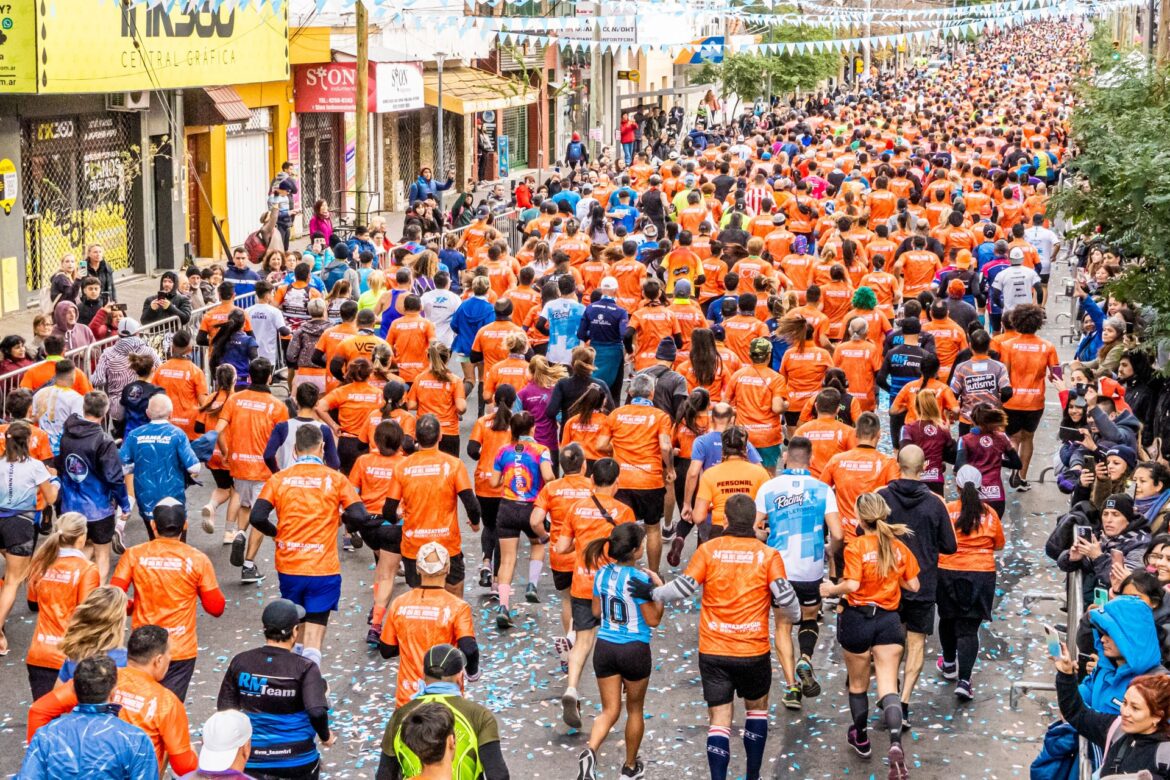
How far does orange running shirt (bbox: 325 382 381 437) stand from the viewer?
1224 centimetres

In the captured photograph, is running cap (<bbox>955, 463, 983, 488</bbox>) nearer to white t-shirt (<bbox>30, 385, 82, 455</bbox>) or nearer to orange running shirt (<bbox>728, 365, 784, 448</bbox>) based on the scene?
orange running shirt (<bbox>728, 365, 784, 448</bbox>)

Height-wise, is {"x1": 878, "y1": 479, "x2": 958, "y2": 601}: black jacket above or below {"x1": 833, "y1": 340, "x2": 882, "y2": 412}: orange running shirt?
below

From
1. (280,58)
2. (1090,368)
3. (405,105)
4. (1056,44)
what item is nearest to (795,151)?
(405,105)

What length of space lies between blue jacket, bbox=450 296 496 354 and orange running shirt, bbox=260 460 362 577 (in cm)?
540

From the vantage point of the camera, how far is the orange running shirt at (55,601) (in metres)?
8.18

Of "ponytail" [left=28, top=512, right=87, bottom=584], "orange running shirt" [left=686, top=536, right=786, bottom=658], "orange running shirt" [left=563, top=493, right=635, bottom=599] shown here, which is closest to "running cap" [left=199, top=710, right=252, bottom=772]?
"ponytail" [left=28, top=512, right=87, bottom=584]

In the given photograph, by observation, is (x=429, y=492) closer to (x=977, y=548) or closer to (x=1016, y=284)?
(x=977, y=548)

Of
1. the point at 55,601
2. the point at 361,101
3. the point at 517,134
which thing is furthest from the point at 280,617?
the point at 517,134

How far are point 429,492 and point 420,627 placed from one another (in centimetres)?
227

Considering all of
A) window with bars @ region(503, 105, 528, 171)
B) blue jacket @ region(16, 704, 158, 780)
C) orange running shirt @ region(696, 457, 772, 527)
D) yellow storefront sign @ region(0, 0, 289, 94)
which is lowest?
blue jacket @ region(16, 704, 158, 780)

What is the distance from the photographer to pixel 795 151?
1249 inches

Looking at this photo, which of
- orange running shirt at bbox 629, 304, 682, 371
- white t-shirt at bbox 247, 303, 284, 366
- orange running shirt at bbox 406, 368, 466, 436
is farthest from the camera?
white t-shirt at bbox 247, 303, 284, 366

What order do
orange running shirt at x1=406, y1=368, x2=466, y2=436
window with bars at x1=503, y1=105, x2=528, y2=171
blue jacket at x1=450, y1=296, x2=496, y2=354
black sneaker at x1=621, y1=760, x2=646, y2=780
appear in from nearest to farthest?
1. black sneaker at x1=621, y1=760, x2=646, y2=780
2. orange running shirt at x1=406, y1=368, x2=466, y2=436
3. blue jacket at x1=450, y1=296, x2=496, y2=354
4. window with bars at x1=503, y1=105, x2=528, y2=171

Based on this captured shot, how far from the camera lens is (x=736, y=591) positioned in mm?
8312
